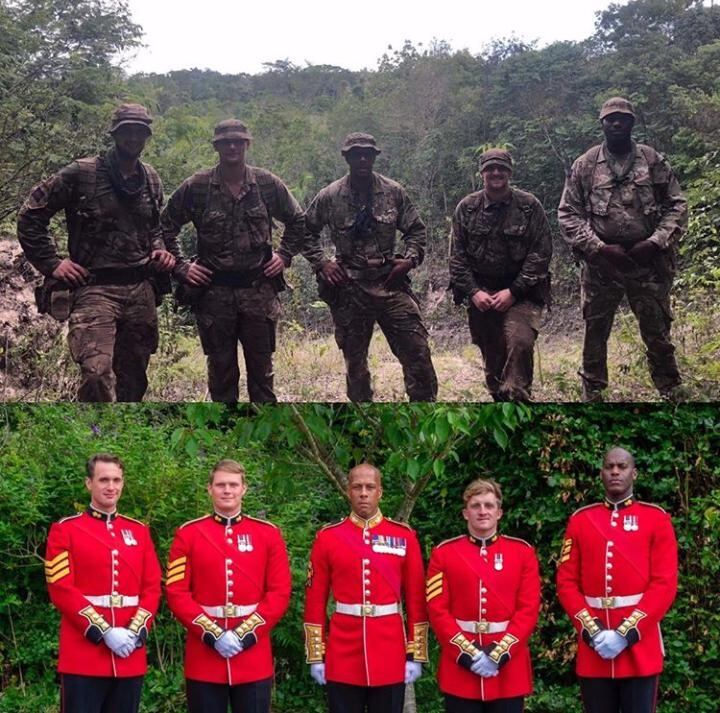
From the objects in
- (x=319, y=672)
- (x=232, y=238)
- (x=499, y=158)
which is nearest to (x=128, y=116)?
(x=232, y=238)

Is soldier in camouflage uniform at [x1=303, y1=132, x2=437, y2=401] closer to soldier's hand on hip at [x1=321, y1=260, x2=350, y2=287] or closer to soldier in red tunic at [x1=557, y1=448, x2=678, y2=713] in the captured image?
soldier's hand on hip at [x1=321, y1=260, x2=350, y2=287]

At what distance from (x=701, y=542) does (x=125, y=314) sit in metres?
3.71

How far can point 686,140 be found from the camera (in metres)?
5.83

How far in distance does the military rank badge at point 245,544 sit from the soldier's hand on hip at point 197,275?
1.37 metres

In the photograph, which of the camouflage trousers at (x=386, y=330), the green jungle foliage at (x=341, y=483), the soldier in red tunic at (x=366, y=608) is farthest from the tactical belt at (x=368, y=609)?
the camouflage trousers at (x=386, y=330)

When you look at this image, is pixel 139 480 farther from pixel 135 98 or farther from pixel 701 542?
pixel 701 542

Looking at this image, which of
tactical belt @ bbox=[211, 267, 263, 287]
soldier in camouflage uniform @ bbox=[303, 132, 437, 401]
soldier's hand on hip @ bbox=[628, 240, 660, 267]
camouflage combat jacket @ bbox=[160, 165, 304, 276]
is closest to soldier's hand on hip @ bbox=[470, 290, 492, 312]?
soldier in camouflage uniform @ bbox=[303, 132, 437, 401]

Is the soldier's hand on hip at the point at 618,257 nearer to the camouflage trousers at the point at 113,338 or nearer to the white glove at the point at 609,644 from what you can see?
the white glove at the point at 609,644

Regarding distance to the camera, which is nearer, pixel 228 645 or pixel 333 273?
pixel 228 645

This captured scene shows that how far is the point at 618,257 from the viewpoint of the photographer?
5.77 meters

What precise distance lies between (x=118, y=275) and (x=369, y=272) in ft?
4.43

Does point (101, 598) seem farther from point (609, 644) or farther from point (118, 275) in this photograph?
point (609, 644)

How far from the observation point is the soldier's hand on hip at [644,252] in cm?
571

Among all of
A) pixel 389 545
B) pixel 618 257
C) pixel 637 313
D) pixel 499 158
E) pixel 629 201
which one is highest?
pixel 499 158
